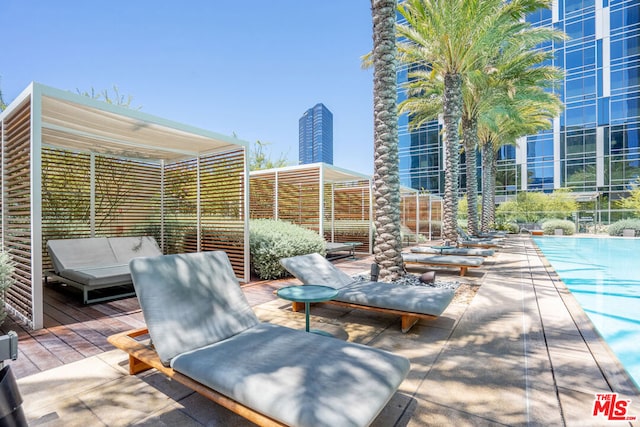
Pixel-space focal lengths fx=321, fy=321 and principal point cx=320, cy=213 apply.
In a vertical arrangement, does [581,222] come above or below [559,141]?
below

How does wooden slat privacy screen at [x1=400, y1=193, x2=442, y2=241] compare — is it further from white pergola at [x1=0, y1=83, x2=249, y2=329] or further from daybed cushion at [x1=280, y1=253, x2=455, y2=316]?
daybed cushion at [x1=280, y1=253, x2=455, y2=316]

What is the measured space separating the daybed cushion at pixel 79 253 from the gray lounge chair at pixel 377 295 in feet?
13.5

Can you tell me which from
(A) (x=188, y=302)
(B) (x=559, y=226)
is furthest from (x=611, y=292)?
(B) (x=559, y=226)

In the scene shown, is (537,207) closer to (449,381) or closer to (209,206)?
(209,206)

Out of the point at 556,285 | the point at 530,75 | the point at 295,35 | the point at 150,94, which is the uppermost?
the point at 295,35

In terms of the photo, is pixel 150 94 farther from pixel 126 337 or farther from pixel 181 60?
pixel 126 337

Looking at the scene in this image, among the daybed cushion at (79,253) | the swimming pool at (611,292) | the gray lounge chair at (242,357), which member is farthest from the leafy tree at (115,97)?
the swimming pool at (611,292)

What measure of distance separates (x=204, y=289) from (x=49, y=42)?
19.3 metres

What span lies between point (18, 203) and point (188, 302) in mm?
3655

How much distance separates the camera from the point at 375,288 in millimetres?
4734

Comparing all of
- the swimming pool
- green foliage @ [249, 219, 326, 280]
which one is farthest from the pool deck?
green foliage @ [249, 219, 326, 280]

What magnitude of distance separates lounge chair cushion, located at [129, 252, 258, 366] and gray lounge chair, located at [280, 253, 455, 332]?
5.09 feet

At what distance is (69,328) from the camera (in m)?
4.14

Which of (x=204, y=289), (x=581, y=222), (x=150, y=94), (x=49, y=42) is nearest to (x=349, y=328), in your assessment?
(x=204, y=289)
